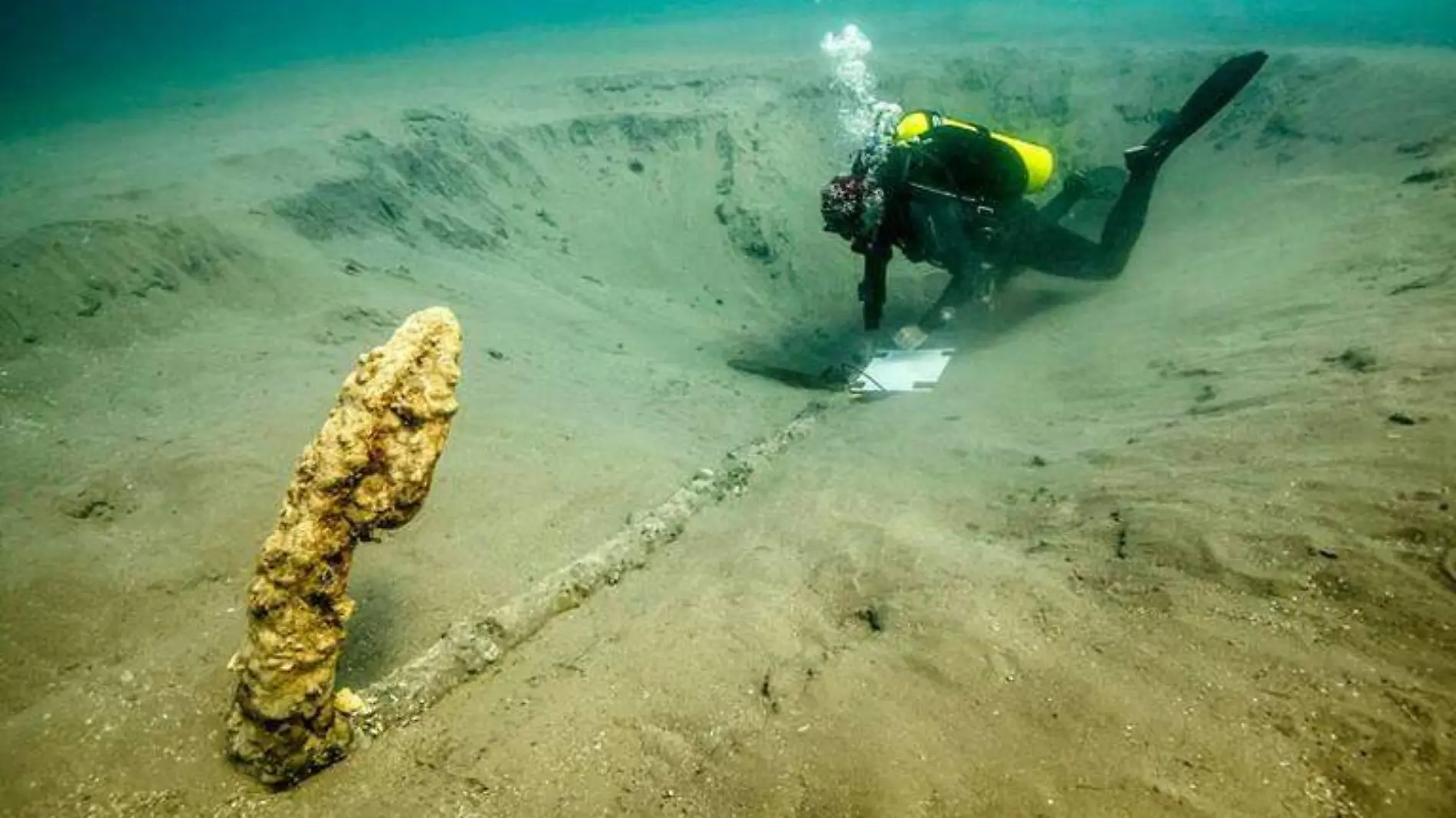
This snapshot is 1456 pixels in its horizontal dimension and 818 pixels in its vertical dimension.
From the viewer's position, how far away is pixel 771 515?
12.7 ft

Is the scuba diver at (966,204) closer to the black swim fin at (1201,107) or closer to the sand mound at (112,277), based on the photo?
the black swim fin at (1201,107)

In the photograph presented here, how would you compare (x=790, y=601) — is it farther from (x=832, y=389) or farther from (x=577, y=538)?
(x=832, y=389)

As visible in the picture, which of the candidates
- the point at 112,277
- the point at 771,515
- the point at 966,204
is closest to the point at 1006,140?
the point at 966,204

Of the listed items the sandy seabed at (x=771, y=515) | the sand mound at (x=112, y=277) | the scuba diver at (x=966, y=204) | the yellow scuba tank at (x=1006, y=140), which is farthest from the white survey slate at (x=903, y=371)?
the sand mound at (x=112, y=277)

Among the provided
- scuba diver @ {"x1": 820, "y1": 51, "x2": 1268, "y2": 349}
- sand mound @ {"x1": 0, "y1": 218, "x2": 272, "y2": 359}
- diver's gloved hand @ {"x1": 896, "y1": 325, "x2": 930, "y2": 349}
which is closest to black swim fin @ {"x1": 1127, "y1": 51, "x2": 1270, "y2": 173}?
scuba diver @ {"x1": 820, "y1": 51, "x2": 1268, "y2": 349}

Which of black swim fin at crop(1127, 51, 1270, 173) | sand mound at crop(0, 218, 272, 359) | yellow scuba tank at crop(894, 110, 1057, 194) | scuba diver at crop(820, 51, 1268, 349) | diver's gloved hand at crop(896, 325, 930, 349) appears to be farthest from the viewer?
diver's gloved hand at crop(896, 325, 930, 349)

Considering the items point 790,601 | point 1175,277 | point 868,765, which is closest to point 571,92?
point 1175,277

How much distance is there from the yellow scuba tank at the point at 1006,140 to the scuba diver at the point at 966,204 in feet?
0.05

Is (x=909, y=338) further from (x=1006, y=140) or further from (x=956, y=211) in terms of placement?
(x=1006, y=140)

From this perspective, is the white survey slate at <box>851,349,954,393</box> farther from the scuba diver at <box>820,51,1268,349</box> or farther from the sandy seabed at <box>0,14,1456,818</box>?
the sandy seabed at <box>0,14,1456,818</box>

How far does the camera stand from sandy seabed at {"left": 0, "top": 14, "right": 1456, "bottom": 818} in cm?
214

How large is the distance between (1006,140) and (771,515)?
4.94m

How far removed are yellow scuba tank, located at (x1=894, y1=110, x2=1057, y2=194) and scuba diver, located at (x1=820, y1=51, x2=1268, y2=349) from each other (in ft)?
0.05

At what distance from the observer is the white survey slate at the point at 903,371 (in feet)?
20.7
